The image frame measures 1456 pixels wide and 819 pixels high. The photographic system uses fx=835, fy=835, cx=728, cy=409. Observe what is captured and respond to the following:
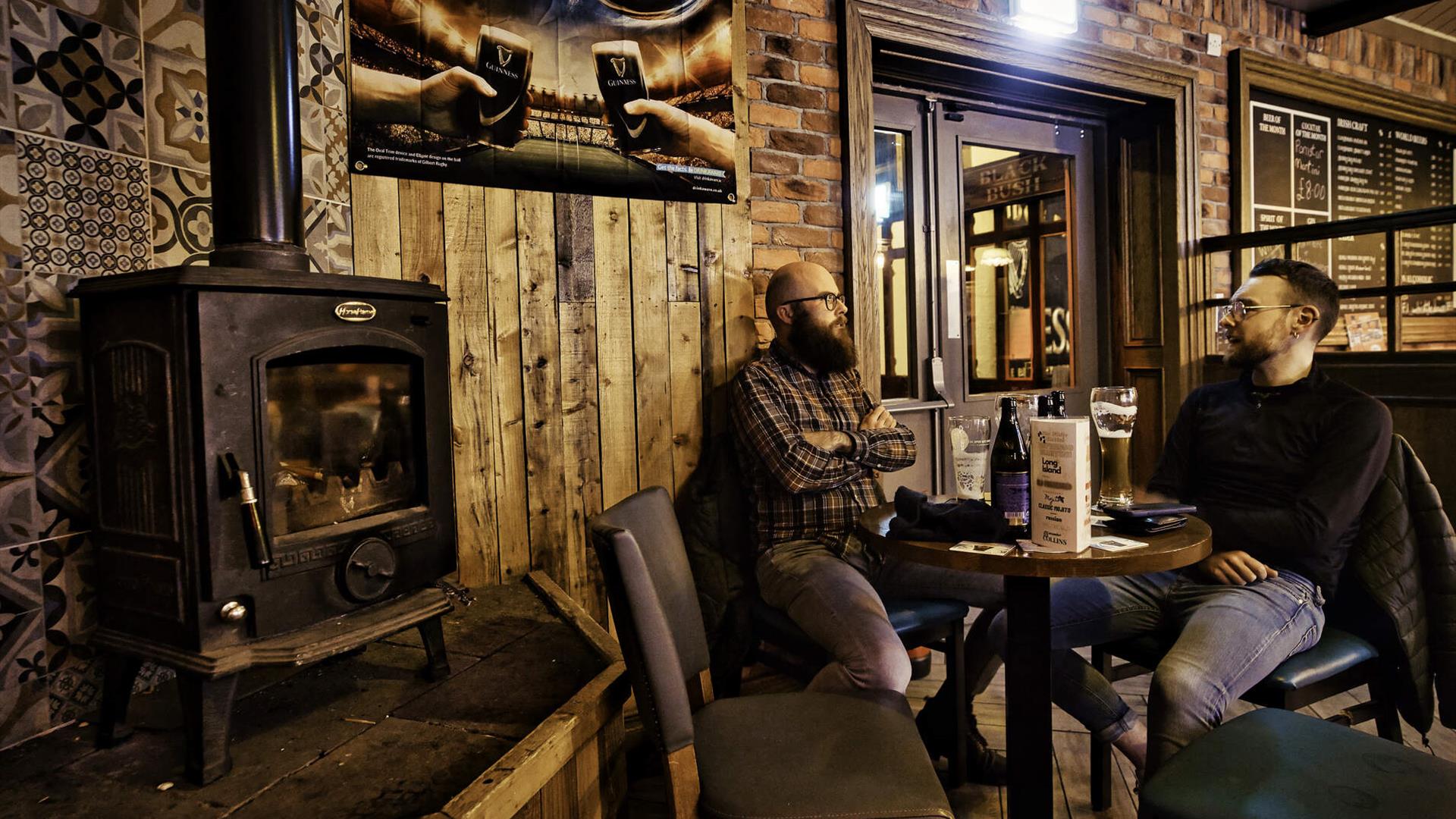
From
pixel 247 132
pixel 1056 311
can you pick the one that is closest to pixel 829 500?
pixel 247 132

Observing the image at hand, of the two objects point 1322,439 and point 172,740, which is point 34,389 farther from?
point 1322,439

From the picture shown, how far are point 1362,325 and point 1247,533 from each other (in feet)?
11.5

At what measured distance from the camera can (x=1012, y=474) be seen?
1568 millimetres

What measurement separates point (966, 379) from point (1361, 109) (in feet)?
9.89

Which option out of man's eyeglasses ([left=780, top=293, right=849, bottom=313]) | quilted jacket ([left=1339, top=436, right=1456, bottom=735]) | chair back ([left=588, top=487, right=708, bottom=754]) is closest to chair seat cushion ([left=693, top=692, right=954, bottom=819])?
chair back ([left=588, top=487, right=708, bottom=754])

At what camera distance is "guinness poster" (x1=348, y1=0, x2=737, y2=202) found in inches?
87.7

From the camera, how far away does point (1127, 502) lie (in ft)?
5.77

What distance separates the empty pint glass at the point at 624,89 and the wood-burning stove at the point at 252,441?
3.41ft

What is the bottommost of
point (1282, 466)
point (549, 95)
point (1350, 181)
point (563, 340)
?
point (1282, 466)

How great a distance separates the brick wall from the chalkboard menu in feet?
0.97

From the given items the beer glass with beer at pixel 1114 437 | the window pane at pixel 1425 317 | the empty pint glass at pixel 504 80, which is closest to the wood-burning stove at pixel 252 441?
the empty pint glass at pixel 504 80

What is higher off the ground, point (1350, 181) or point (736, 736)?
point (1350, 181)

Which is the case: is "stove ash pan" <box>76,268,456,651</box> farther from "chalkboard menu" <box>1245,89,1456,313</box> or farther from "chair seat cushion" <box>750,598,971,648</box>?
"chalkboard menu" <box>1245,89,1456,313</box>

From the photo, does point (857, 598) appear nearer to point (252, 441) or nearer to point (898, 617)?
point (898, 617)
